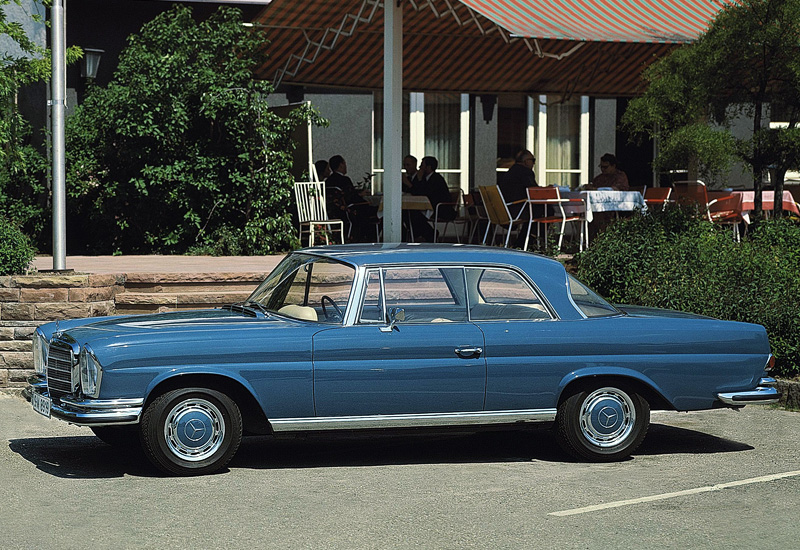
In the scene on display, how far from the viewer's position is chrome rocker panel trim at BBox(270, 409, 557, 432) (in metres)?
6.86

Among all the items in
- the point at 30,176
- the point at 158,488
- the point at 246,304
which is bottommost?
the point at 158,488

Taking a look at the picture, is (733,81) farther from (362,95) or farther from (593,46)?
(362,95)

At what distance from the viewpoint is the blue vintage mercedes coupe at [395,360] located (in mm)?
6711

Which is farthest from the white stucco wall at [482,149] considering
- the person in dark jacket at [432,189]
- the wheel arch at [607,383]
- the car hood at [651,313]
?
the wheel arch at [607,383]

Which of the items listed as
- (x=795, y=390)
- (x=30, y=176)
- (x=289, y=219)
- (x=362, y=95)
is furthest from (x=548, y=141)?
(x=795, y=390)

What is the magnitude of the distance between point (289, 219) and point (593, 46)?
5.02m

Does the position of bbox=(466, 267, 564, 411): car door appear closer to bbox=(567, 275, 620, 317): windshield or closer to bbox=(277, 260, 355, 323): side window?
bbox=(567, 275, 620, 317): windshield

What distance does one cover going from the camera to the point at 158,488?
647 centimetres

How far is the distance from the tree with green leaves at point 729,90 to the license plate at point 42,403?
7.93 metres

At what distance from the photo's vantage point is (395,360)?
22.7 ft

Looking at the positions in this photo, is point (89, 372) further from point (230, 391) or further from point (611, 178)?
point (611, 178)

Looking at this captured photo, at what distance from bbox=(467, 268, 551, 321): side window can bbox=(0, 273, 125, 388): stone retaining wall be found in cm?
413

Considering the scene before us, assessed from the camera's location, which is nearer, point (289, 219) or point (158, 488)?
point (158, 488)

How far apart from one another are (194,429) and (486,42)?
11.7 m
